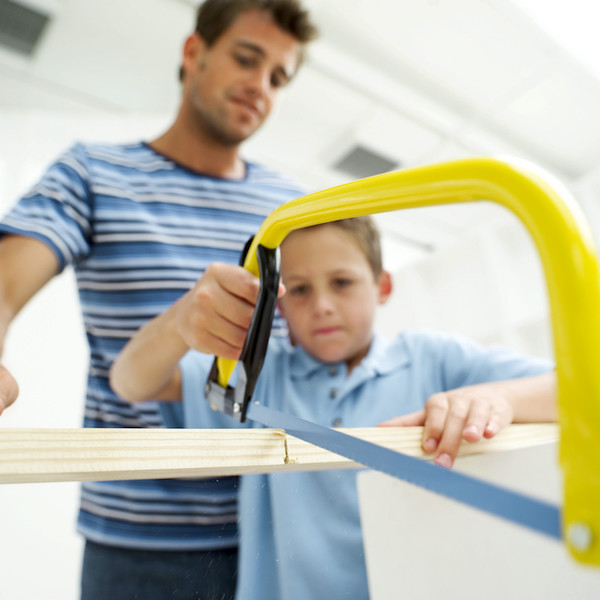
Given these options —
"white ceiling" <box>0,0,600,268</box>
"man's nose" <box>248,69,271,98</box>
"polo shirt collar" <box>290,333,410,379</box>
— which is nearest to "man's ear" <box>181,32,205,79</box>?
"man's nose" <box>248,69,271,98</box>

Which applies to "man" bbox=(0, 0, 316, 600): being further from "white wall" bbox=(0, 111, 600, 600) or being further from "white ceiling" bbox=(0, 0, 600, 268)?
"white ceiling" bbox=(0, 0, 600, 268)

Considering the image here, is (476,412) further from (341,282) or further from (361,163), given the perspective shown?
(361,163)

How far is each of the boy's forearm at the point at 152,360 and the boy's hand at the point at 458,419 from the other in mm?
190

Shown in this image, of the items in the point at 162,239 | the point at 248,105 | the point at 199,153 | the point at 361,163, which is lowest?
the point at 162,239

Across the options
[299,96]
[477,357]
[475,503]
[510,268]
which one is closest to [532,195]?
[475,503]

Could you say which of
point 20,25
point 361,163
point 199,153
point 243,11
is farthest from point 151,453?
point 361,163

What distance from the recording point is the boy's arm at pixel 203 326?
345mm

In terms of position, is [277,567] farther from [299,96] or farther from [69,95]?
[69,95]

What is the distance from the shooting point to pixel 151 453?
0.74 feet

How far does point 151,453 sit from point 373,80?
188 centimetres

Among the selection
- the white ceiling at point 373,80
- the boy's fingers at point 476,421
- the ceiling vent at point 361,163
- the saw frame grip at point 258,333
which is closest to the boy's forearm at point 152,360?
the saw frame grip at point 258,333

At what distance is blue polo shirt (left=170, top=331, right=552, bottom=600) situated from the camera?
33cm

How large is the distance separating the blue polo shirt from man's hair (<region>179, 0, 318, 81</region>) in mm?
521

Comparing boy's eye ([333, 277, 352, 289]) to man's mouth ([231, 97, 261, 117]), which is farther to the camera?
A: man's mouth ([231, 97, 261, 117])
